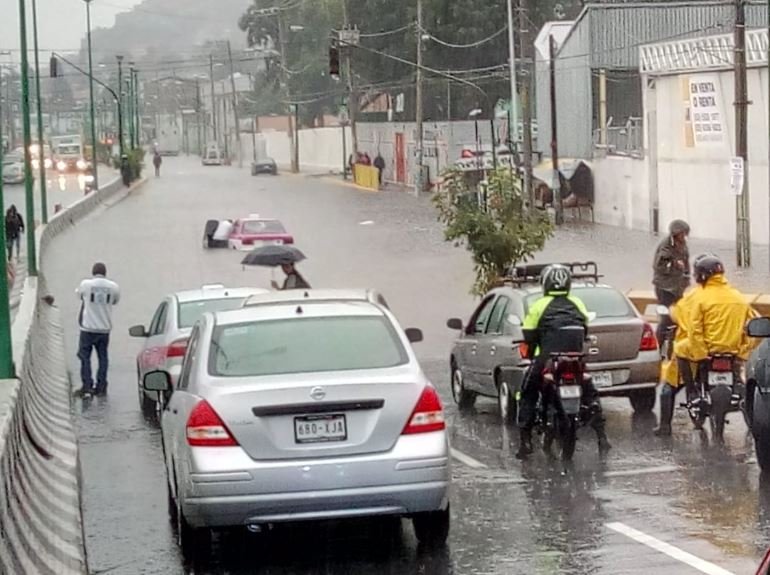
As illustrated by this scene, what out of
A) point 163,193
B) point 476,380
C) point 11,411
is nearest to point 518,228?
point 476,380

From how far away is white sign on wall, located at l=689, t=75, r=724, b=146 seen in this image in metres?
43.8

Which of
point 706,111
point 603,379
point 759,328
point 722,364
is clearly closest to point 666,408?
point 722,364

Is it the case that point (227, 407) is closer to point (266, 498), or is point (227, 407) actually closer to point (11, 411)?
point (266, 498)

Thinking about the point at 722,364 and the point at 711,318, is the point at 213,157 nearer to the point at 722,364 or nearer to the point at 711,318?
the point at 722,364

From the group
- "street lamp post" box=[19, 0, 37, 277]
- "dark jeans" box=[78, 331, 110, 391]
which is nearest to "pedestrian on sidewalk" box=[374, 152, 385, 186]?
"street lamp post" box=[19, 0, 37, 277]

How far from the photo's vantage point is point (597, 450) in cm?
1396

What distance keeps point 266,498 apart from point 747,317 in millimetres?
6177

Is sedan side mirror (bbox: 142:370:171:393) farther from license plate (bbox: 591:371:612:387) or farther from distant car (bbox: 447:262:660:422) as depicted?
license plate (bbox: 591:371:612:387)

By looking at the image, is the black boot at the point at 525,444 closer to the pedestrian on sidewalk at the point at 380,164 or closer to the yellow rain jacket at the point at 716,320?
the yellow rain jacket at the point at 716,320

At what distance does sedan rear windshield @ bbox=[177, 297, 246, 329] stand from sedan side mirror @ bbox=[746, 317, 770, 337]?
24.1 feet

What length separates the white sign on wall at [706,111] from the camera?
43.8 metres

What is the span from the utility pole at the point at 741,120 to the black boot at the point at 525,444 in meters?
22.1

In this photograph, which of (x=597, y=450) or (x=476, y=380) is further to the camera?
(x=476, y=380)

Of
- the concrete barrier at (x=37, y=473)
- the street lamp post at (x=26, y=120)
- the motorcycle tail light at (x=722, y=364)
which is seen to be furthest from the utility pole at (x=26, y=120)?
the motorcycle tail light at (x=722, y=364)
